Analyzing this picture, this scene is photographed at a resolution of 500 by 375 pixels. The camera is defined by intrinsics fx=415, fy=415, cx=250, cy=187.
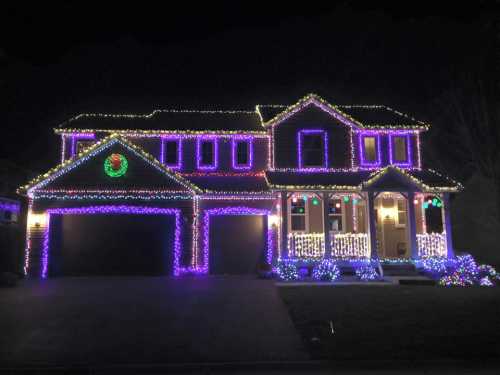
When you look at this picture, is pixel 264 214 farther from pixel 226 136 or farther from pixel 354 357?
pixel 354 357

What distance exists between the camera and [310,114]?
2078 centimetres

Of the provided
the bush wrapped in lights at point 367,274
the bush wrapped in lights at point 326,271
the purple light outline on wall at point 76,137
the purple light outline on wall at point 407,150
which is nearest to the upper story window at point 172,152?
the purple light outline on wall at point 76,137

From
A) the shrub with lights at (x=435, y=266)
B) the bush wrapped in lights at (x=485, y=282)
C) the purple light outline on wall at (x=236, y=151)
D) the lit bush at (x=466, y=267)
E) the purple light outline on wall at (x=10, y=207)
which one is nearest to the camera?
the bush wrapped in lights at (x=485, y=282)

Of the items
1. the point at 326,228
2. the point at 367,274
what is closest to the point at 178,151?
the point at 326,228

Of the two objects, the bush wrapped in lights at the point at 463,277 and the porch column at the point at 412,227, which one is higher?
the porch column at the point at 412,227

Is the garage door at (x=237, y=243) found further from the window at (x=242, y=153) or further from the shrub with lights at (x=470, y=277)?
the shrub with lights at (x=470, y=277)

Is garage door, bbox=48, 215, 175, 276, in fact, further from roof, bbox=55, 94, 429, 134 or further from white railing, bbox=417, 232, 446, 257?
white railing, bbox=417, 232, 446, 257

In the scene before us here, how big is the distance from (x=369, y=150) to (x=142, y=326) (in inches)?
612

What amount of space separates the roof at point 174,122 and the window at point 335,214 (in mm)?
5197

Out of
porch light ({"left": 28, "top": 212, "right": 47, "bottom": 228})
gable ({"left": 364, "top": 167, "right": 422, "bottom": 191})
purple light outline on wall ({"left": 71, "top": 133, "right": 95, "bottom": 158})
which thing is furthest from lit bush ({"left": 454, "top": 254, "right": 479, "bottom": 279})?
purple light outline on wall ({"left": 71, "top": 133, "right": 95, "bottom": 158})

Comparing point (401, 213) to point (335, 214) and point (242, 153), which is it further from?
point (242, 153)

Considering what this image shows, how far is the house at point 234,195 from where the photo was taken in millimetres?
18547

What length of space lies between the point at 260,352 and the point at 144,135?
50.9 ft

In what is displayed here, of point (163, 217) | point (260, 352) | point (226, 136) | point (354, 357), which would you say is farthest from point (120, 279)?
point (354, 357)
